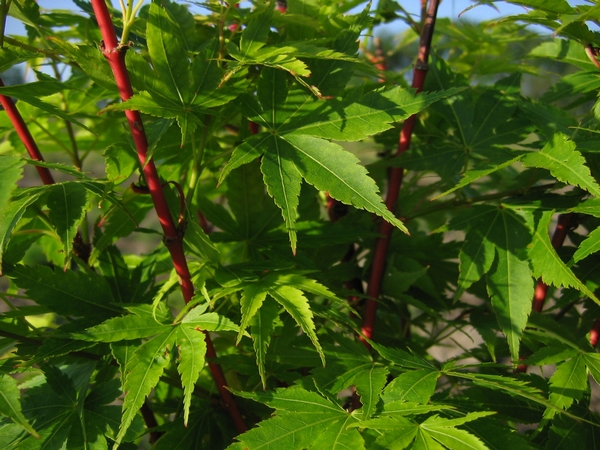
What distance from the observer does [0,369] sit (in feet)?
2.04

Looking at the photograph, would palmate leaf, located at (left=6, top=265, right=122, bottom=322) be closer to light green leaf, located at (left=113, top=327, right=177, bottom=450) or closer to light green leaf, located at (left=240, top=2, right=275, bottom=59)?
light green leaf, located at (left=113, top=327, right=177, bottom=450)

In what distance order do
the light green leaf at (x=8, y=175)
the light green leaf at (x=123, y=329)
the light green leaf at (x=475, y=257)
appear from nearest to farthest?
the light green leaf at (x=8, y=175) → the light green leaf at (x=123, y=329) → the light green leaf at (x=475, y=257)

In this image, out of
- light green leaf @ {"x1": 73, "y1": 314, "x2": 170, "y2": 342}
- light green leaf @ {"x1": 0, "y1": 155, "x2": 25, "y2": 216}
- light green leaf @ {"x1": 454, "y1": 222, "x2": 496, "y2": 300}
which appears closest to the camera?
light green leaf @ {"x1": 0, "y1": 155, "x2": 25, "y2": 216}

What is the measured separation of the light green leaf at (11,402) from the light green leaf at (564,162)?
63 centimetres

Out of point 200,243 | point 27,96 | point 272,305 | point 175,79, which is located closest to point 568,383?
point 272,305

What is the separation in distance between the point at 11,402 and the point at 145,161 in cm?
28

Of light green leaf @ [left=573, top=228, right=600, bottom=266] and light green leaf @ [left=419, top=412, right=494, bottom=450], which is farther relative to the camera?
light green leaf @ [left=573, top=228, right=600, bottom=266]

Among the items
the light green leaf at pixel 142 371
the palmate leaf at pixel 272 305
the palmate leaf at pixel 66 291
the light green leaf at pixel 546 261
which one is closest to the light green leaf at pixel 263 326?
the palmate leaf at pixel 272 305

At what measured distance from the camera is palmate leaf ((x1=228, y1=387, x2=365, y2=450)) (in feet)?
1.88

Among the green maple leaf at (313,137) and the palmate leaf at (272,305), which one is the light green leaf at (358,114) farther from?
the palmate leaf at (272,305)

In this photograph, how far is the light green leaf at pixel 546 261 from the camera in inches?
26.6

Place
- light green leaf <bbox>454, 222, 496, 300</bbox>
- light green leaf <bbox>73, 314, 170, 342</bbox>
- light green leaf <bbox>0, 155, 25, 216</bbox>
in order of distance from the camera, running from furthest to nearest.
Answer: light green leaf <bbox>454, 222, 496, 300</bbox>
light green leaf <bbox>73, 314, 170, 342</bbox>
light green leaf <bbox>0, 155, 25, 216</bbox>

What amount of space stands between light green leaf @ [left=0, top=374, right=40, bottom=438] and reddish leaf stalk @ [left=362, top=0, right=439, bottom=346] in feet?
1.50

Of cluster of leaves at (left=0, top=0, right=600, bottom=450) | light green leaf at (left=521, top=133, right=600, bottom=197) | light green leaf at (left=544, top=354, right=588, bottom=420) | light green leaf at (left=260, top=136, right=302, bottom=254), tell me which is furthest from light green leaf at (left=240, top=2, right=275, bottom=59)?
light green leaf at (left=544, top=354, right=588, bottom=420)
